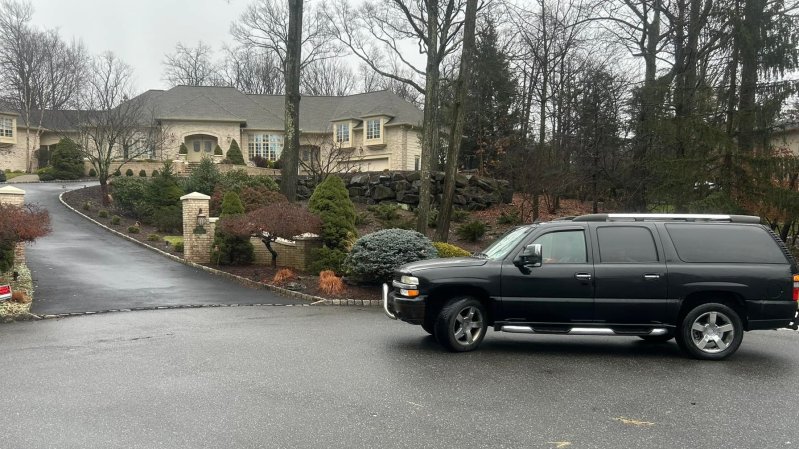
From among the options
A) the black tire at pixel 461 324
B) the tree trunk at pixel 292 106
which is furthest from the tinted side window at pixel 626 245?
A: the tree trunk at pixel 292 106

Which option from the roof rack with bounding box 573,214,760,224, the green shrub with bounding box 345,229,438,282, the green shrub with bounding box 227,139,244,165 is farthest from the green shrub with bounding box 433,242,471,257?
the green shrub with bounding box 227,139,244,165

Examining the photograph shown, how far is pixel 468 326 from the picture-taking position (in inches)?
294

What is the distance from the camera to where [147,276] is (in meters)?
15.6

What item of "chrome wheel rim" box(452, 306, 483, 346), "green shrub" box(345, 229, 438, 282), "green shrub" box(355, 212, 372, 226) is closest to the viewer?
"chrome wheel rim" box(452, 306, 483, 346)

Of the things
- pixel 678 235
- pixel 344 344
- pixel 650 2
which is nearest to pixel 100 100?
pixel 650 2

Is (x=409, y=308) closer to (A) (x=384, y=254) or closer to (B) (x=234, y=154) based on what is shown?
(A) (x=384, y=254)

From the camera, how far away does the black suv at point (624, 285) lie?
718 centimetres

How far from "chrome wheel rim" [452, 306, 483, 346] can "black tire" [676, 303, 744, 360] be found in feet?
8.42

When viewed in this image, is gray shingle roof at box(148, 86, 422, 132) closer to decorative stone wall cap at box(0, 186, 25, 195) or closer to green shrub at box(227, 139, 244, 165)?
green shrub at box(227, 139, 244, 165)

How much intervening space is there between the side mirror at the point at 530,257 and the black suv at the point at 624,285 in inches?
0.5

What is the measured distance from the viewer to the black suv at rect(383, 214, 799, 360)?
718cm

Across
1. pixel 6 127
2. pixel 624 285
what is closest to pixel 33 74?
pixel 6 127

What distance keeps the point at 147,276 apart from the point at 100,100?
73.4 feet

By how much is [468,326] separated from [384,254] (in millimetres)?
6285
